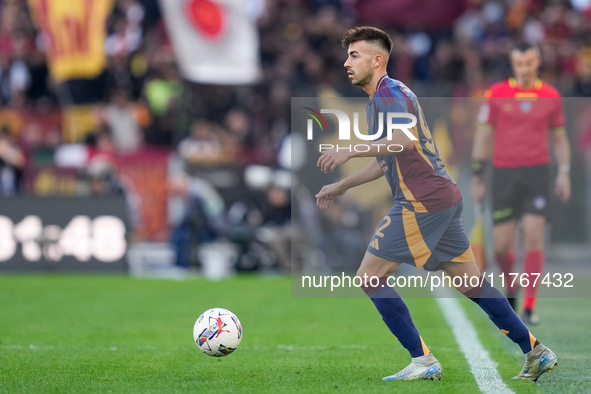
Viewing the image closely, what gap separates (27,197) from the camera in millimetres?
15180

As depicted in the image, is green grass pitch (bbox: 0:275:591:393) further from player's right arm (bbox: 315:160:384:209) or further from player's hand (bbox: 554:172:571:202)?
player's hand (bbox: 554:172:571:202)

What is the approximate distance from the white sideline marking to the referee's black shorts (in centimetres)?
118

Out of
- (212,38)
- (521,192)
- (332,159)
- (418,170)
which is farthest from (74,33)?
(332,159)

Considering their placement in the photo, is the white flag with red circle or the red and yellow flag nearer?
the red and yellow flag

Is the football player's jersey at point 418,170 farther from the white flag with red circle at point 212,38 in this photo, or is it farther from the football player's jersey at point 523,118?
the white flag with red circle at point 212,38

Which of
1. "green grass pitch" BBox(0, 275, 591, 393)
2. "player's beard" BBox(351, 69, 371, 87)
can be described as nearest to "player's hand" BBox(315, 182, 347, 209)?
"player's beard" BBox(351, 69, 371, 87)

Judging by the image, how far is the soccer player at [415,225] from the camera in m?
5.70

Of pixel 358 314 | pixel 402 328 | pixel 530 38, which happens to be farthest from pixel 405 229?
pixel 530 38

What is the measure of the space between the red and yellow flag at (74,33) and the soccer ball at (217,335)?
1059cm

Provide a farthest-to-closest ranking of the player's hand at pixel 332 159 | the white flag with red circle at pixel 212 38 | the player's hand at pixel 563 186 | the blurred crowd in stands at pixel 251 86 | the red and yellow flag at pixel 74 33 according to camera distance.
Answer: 1. the blurred crowd in stands at pixel 251 86
2. the white flag with red circle at pixel 212 38
3. the red and yellow flag at pixel 74 33
4. the player's hand at pixel 563 186
5. the player's hand at pixel 332 159

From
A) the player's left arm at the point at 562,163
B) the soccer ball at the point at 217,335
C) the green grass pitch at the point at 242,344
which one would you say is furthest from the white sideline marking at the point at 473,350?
the soccer ball at the point at 217,335

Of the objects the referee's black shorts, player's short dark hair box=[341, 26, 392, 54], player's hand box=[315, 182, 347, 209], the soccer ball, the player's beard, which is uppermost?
player's short dark hair box=[341, 26, 392, 54]

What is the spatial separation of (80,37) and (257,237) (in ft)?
15.7

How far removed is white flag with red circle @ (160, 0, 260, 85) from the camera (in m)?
16.1
